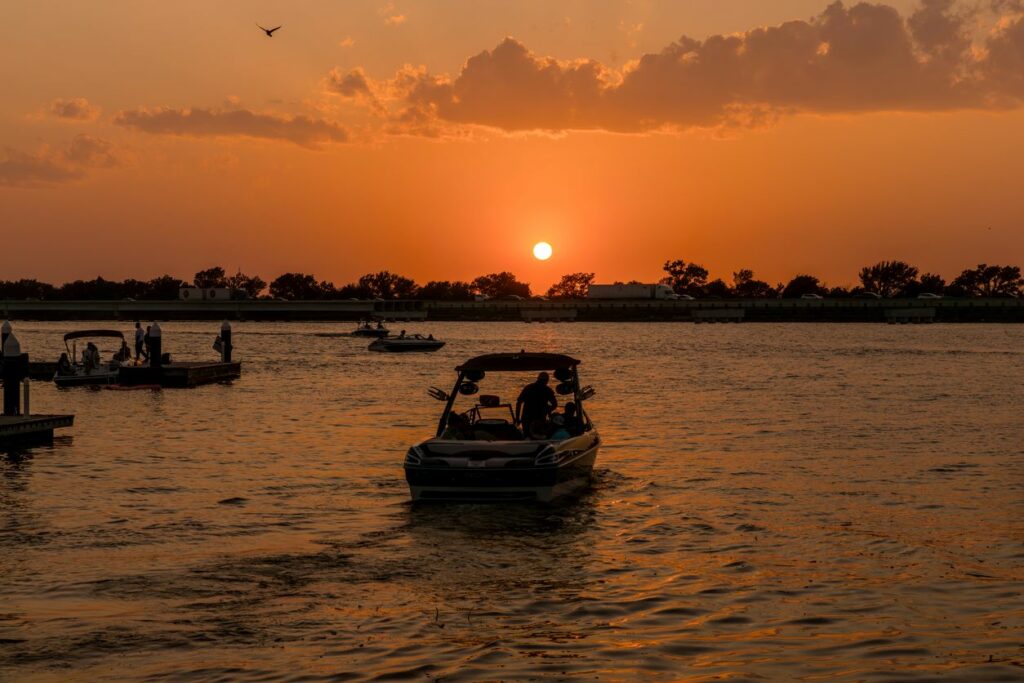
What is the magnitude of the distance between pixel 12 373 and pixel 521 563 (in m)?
25.0

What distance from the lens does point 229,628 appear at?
14.5 metres

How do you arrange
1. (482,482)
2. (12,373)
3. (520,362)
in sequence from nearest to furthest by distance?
(482,482) < (520,362) < (12,373)

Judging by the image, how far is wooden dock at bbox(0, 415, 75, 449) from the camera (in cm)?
3394

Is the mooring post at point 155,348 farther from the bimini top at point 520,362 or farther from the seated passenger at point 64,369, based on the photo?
the bimini top at point 520,362

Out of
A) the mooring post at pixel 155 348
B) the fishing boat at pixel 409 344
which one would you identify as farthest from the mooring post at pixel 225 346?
the fishing boat at pixel 409 344

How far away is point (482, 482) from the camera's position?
21.8m

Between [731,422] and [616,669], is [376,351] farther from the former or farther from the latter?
[616,669]

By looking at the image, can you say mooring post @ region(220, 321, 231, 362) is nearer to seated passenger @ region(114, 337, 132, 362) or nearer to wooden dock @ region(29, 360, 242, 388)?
wooden dock @ region(29, 360, 242, 388)

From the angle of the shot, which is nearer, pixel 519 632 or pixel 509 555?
pixel 519 632

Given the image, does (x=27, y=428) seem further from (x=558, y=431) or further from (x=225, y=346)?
(x=225, y=346)

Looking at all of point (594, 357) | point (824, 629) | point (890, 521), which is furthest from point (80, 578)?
point (594, 357)

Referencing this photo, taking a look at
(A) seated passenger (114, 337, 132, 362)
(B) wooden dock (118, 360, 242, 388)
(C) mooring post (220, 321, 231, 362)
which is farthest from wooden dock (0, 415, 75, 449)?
(C) mooring post (220, 321, 231, 362)

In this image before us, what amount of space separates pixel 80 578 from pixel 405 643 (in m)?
5.81

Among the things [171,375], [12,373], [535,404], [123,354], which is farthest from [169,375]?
[535,404]
